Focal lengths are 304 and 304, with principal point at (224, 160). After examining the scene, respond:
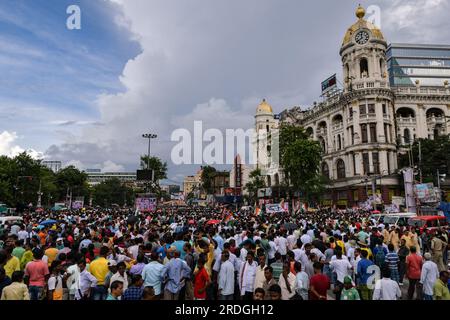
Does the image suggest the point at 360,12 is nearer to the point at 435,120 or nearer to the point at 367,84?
the point at 367,84

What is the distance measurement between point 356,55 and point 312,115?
15.4 metres

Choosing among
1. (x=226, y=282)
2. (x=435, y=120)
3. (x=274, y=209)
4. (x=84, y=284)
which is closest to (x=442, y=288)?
(x=226, y=282)

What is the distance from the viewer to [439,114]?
5706cm

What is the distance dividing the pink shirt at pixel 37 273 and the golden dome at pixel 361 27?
2323 inches

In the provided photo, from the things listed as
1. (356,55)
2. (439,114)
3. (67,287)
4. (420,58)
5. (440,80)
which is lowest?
(67,287)

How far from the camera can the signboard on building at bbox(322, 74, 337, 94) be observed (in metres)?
61.4

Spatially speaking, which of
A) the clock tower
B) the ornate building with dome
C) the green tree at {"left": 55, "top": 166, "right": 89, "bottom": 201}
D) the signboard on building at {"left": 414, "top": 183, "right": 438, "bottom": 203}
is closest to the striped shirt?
the signboard on building at {"left": 414, "top": 183, "right": 438, "bottom": 203}

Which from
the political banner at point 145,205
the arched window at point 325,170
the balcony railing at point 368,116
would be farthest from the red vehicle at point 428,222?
the arched window at point 325,170

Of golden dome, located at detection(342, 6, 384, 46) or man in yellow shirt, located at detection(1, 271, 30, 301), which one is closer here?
man in yellow shirt, located at detection(1, 271, 30, 301)

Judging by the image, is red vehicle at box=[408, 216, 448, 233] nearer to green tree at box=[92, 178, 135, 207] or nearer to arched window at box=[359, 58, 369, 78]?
arched window at box=[359, 58, 369, 78]

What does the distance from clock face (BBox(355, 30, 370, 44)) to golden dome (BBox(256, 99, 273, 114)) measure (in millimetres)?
41422
